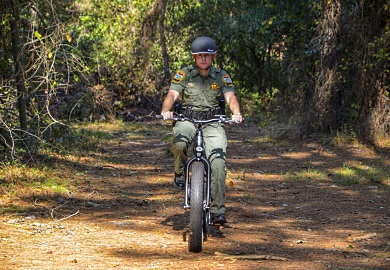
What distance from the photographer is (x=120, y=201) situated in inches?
370

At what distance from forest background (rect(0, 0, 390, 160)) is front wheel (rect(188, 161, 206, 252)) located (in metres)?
3.29

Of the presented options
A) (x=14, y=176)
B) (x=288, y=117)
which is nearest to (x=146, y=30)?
(x=288, y=117)

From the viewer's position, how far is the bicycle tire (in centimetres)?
622

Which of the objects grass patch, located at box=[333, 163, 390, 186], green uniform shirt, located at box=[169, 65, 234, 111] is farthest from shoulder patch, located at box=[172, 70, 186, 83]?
grass patch, located at box=[333, 163, 390, 186]

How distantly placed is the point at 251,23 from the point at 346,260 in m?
18.1

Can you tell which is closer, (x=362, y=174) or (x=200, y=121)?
(x=200, y=121)

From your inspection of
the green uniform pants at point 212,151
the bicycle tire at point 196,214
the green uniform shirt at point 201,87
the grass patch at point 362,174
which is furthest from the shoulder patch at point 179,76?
the grass patch at point 362,174

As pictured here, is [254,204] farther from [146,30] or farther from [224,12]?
[224,12]

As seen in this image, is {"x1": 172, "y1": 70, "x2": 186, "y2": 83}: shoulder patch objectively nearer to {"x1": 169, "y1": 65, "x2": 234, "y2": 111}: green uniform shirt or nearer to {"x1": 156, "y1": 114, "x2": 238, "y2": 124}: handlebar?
{"x1": 169, "y1": 65, "x2": 234, "y2": 111}: green uniform shirt

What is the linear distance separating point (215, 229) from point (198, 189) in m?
1.31

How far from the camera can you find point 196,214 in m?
6.23

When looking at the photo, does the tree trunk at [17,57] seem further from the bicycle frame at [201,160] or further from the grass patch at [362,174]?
the grass patch at [362,174]

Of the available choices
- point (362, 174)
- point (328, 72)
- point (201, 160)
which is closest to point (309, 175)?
point (362, 174)

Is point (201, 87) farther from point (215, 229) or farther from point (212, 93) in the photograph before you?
point (215, 229)
